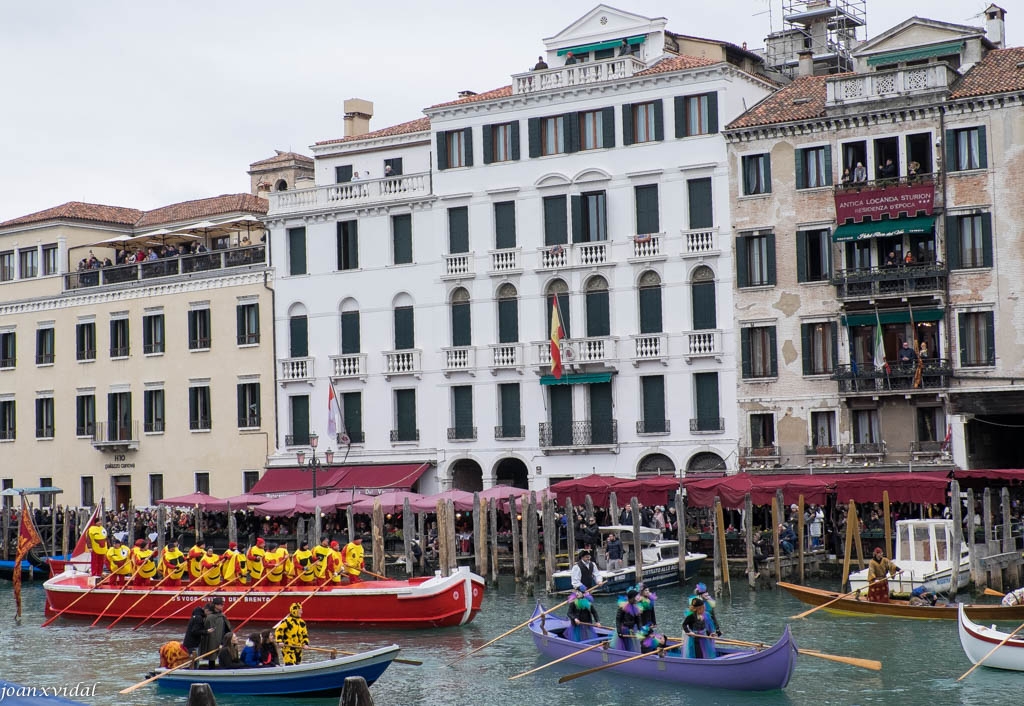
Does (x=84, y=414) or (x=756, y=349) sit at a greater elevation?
(x=756, y=349)

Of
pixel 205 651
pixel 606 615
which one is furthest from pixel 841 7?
pixel 205 651

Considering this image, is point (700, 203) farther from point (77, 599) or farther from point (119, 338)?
point (119, 338)

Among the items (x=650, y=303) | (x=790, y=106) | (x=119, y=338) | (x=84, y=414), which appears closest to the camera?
(x=790, y=106)

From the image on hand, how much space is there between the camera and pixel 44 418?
194 feet

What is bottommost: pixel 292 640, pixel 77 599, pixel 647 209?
pixel 77 599

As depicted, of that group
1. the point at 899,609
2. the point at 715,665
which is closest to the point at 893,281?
the point at 899,609

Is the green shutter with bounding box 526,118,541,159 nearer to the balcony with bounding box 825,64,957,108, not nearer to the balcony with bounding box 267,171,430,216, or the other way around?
the balcony with bounding box 267,171,430,216

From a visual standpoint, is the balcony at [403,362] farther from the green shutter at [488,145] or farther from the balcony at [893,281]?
the balcony at [893,281]

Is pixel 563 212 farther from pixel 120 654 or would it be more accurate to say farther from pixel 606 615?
pixel 120 654

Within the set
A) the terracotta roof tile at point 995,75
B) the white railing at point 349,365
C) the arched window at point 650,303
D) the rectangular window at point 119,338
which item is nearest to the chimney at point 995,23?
the terracotta roof tile at point 995,75

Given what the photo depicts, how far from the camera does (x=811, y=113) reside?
44312 millimetres

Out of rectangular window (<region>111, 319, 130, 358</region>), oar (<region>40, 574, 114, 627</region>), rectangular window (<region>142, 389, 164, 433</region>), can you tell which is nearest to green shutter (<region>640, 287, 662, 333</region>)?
oar (<region>40, 574, 114, 627</region>)

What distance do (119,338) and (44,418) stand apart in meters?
4.86

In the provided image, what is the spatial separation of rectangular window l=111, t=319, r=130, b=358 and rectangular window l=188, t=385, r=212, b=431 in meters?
3.81
